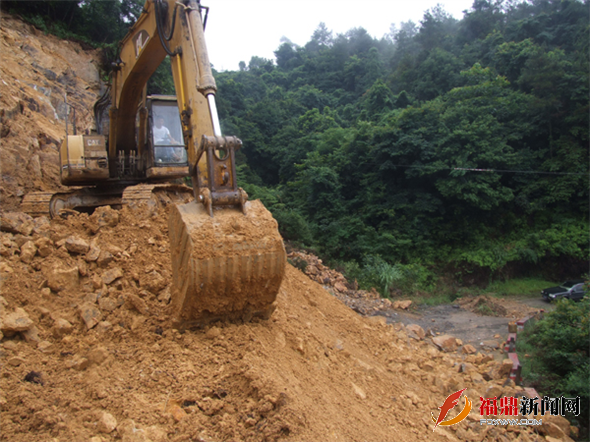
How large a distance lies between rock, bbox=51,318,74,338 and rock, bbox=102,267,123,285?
639 mm

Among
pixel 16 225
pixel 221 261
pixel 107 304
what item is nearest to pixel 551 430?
pixel 221 261

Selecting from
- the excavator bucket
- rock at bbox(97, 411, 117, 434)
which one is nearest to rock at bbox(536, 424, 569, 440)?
the excavator bucket

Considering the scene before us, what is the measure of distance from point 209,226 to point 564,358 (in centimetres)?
700

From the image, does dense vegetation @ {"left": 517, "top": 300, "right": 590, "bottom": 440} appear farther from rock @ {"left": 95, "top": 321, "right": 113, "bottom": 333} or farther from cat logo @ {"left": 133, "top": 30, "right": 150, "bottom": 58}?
cat logo @ {"left": 133, "top": 30, "right": 150, "bottom": 58}

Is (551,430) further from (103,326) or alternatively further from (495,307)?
(495,307)

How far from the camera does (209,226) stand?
3604 millimetres

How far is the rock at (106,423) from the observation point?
298 centimetres

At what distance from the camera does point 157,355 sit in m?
3.75

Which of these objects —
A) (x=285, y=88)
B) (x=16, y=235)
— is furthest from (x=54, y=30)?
(x=285, y=88)

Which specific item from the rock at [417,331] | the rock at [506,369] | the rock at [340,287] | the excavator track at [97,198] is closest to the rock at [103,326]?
the excavator track at [97,198]

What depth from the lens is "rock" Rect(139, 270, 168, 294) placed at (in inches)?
179

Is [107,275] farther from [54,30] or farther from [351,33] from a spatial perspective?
[351,33]

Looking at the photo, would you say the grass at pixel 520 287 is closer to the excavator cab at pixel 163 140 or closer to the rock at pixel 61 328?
the excavator cab at pixel 163 140

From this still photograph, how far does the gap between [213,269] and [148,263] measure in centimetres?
173
